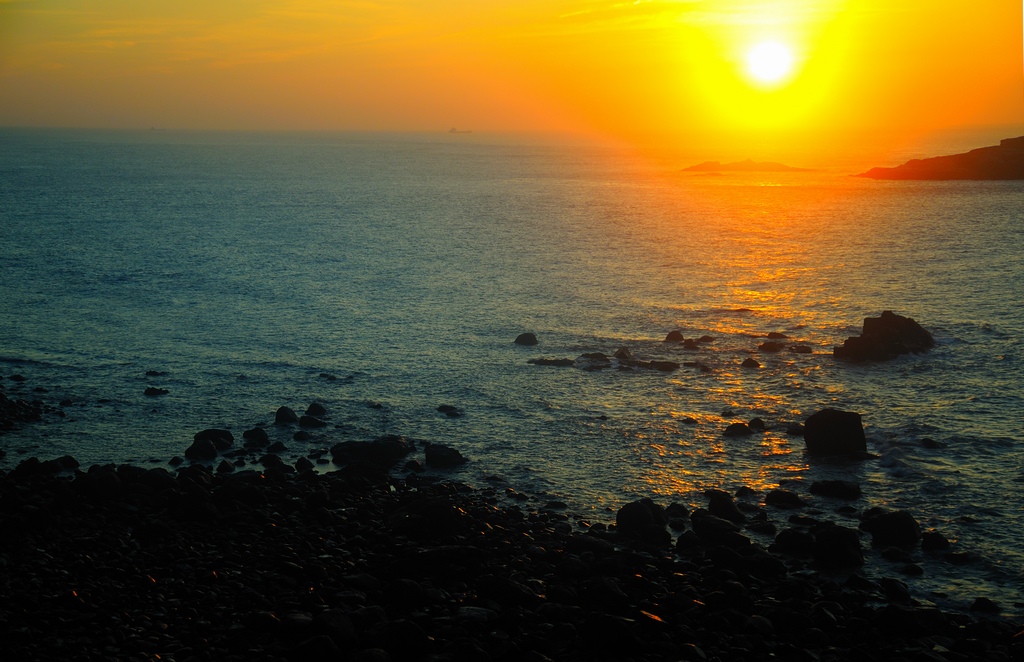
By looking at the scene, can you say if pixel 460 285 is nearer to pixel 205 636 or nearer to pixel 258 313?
pixel 258 313

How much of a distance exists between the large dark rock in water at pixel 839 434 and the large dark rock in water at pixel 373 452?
1273 cm

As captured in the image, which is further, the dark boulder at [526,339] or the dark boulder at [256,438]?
the dark boulder at [526,339]

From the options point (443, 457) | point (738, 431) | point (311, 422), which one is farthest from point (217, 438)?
point (738, 431)

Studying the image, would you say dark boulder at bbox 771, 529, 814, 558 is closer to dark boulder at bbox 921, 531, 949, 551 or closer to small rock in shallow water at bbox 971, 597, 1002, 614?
dark boulder at bbox 921, 531, 949, 551

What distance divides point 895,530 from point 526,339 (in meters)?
23.0

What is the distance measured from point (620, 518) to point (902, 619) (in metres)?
6.89

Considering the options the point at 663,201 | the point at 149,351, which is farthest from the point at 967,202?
the point at 149,351

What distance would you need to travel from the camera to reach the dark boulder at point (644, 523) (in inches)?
798

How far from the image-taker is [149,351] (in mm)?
40156

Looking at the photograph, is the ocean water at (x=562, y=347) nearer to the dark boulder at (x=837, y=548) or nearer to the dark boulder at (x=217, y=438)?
the dark boulder at (x=837, y=548)

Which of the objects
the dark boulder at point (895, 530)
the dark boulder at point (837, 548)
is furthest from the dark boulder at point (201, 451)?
the dark boulder at point (895, 530)

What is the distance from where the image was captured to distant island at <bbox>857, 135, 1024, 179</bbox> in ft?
431

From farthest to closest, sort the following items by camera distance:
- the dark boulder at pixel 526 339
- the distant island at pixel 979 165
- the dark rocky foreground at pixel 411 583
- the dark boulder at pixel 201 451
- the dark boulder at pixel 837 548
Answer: the distant island at pixel 979 165, the dark boulder at pixel 526 339, the dark boulder at pixel 201 451, the dark boulder at pixel 837 548, the dark rocky foreground at pixel 411 583

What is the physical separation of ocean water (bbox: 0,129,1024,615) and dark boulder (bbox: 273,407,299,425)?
0.78 metres
